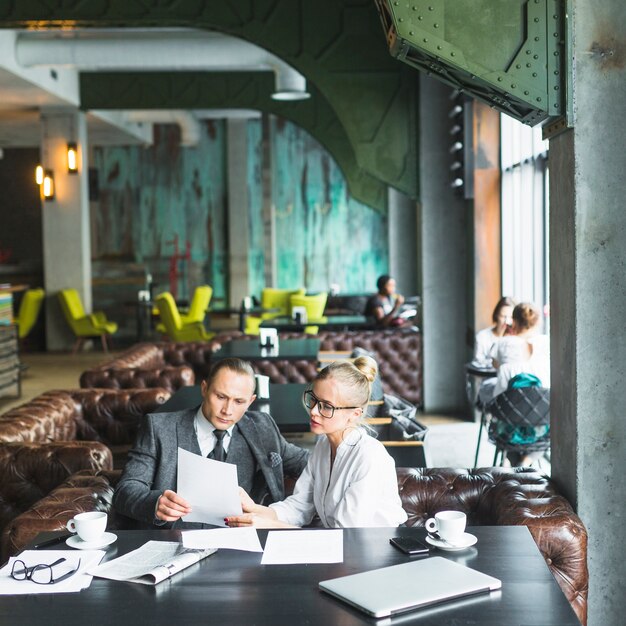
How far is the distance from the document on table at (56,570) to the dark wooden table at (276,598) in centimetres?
3

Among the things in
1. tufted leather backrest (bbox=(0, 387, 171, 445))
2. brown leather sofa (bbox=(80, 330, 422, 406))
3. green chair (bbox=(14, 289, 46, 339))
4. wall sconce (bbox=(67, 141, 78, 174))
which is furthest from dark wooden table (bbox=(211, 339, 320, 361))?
wall sconce (bbox=(67, 141, 78, 174))

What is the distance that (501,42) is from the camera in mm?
3695

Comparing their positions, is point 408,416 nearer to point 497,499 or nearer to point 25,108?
point 497,499

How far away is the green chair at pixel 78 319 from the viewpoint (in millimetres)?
14867

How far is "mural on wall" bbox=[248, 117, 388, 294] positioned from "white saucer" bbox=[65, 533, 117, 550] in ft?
55.9

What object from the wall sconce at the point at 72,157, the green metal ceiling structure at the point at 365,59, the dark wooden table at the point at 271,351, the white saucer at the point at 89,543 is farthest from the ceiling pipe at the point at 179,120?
the white saucer at the point at 89,543

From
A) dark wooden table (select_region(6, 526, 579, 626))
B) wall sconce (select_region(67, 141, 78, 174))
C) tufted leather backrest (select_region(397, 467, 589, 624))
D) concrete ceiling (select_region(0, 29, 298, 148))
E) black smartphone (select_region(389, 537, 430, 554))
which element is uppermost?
concrete ceiling (select_region(0, 29, 298, 148))

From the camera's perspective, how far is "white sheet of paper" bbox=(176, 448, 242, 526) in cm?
292

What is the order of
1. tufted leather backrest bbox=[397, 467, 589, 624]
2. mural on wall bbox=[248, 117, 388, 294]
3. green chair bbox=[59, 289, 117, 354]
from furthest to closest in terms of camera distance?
mural on wall bbox=[248, 117, 388, 294] → green chair bbox=[59, 289, 117, 354] → tufted leather backrest bbox=[397, 467, 589, 624]

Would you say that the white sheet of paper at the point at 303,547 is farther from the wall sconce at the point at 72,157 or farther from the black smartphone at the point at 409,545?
the wall sconce at the point at 72,157

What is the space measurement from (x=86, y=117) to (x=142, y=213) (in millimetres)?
4089

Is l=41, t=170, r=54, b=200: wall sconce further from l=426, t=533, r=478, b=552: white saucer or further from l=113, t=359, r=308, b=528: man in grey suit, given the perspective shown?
l=426, t=533, r=478, b=552: white saucer

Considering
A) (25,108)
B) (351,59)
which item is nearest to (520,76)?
(351,59)

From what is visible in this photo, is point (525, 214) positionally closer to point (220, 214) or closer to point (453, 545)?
point (453, 545)
